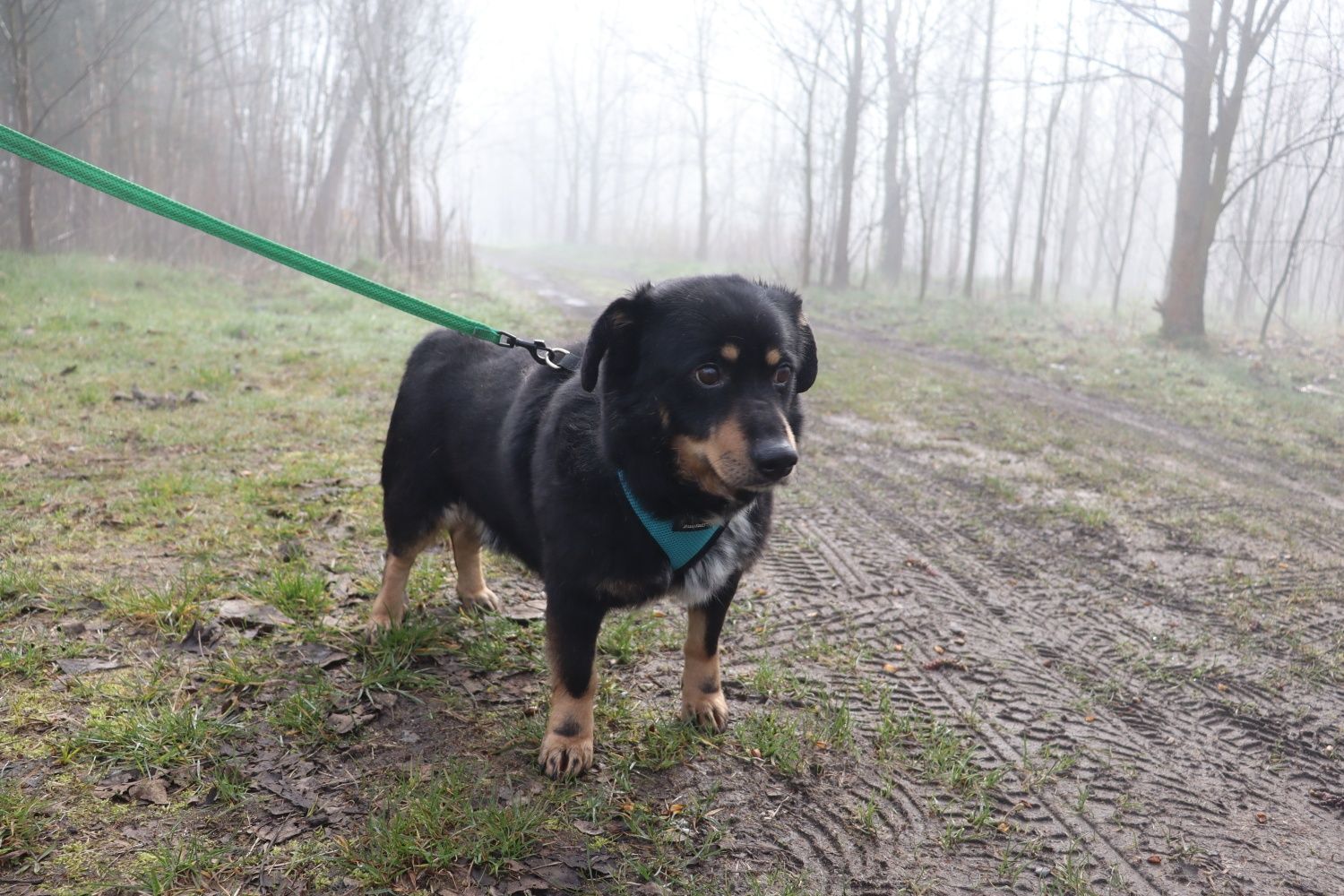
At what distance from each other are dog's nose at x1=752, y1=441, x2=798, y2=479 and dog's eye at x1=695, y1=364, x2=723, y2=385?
0.97 feet

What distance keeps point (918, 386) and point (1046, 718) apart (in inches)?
262

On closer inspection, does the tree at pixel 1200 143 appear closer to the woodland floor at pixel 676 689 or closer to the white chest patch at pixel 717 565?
the woodland floor at pixel 676 689

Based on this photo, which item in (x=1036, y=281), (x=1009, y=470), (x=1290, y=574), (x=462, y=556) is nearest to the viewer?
(x=462, y=556)

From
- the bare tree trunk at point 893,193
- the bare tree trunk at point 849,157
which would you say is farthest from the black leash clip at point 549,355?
the bare tree trunk at point 893,193

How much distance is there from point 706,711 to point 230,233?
2335 millimetres

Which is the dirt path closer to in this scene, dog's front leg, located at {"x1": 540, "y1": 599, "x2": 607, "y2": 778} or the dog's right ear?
dog's front leg, located at {"x1": 540, "y1": 599, "x2": 607, "y2": 778}

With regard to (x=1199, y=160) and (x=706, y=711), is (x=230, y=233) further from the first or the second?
(x=1199, y=160)

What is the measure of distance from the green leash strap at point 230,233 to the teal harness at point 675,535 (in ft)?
2.33

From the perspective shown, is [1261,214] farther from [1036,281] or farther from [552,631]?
[552,631]

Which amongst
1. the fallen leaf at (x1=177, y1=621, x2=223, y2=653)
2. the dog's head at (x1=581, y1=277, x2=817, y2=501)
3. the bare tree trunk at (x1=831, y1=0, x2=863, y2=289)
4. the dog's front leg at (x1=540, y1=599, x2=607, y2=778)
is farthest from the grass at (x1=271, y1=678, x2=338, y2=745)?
the bare tree trunk at (x1=831, y1=0, x2=863, y2=289)

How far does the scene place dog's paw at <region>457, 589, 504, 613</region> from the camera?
3707mm

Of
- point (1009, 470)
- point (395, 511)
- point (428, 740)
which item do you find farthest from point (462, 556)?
point (1009, 470)

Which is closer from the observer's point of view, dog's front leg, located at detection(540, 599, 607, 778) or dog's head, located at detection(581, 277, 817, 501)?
dog's head, located at detection(581, 277, 817, 501)

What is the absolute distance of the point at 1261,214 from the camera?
2869 centimetres
